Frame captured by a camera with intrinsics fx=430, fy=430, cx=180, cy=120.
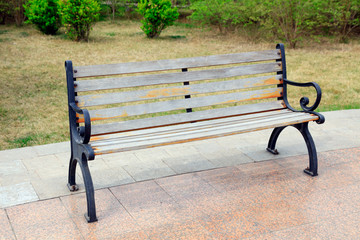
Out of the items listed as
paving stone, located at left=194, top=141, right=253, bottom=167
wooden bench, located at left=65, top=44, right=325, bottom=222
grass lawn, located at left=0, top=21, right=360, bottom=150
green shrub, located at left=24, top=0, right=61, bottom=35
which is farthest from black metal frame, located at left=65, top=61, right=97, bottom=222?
green shrub, located at left=24, top=0, right=61, bottom=35

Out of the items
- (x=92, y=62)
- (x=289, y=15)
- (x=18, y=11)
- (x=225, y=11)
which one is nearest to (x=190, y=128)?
(x=92, y=62)

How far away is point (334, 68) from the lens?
9.16 m

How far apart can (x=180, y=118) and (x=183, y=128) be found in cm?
18

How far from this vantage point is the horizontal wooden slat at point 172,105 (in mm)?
3311

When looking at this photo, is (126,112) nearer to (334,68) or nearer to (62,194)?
(62,194)

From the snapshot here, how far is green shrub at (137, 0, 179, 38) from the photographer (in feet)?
42.1

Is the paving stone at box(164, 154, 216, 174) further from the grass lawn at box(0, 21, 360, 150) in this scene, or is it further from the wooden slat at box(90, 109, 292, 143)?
the grass lawn at box(0, 21, 360, 150)

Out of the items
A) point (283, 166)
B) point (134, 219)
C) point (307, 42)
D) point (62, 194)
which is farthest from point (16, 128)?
point (307, 42)

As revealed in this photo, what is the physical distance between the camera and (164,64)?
356cm

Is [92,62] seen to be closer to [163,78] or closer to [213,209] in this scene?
[163,78]

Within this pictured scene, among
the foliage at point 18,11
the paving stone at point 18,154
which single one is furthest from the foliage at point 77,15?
the paving stone at point 18,154

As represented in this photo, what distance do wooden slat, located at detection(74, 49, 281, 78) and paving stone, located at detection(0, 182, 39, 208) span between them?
97cm

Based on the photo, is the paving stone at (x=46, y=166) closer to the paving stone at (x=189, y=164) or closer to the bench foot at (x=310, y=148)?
the paving stone at (x=189, y=164)

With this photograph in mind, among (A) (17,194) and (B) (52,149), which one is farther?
(B) (52,149)
